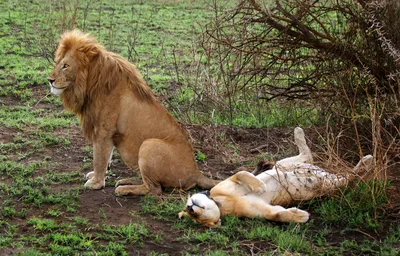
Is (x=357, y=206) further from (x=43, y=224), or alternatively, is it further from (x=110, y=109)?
(x=43, y=224)

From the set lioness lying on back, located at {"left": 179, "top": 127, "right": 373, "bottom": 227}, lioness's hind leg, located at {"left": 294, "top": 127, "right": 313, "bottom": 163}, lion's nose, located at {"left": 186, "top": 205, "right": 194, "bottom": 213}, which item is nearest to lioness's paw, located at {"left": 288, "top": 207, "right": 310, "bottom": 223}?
lioness lying on back, located at {"left": 179, "top": 127, "right": 373, "bottom": 227}

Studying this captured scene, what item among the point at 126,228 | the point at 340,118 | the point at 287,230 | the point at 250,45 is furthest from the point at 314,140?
the point at 126,228

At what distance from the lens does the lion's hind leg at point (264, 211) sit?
493 centimetres

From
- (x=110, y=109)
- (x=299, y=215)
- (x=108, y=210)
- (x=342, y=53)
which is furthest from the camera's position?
(x=342, y=53)

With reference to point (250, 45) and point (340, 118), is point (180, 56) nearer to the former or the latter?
point (250, 45)

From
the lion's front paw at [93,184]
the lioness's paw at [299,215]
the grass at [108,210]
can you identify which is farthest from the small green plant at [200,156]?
the lioness's paw at [299,215]

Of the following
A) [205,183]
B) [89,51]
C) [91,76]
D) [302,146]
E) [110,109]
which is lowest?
[205,183]

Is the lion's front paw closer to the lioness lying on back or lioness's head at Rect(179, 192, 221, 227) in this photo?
the lioness lying on back

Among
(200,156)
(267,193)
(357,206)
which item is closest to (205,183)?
(267,193)

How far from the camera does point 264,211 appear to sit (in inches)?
198

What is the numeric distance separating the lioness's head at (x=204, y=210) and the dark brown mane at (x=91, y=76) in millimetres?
1478

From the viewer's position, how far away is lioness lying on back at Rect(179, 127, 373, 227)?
4.89 m

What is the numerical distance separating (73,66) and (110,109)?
1.70 ft

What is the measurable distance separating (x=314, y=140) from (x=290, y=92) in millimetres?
648
